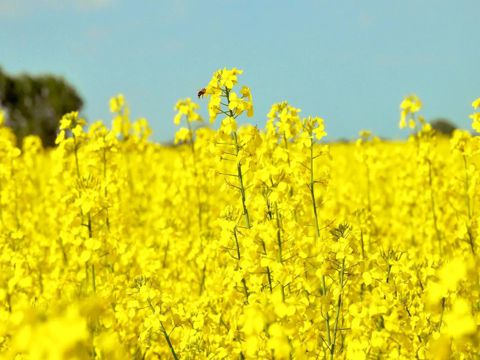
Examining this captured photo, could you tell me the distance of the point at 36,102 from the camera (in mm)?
41781

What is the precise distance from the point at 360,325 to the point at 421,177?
3.67m

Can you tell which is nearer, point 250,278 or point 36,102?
point 250,278

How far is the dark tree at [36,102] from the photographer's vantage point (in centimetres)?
4075

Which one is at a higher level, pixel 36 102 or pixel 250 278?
pixel 36 102

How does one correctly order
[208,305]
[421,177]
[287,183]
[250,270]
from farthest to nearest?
1. [421,177]
2. [208,305]
3. [287,183]
4. [250,270]

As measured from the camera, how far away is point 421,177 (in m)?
7.03

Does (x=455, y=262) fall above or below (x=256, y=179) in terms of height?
below

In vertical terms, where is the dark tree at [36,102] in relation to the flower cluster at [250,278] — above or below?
above

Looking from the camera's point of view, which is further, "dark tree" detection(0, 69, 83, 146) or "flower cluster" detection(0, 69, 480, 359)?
"dark tree" detection(0, 69, 83, 146)

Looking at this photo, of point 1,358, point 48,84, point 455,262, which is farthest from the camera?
point 48,84

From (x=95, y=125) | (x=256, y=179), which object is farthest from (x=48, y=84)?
(x=256, y=179)

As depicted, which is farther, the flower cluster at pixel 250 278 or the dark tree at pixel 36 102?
the dark tree at pixel 36 102

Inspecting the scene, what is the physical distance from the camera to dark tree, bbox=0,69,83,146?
40.8m

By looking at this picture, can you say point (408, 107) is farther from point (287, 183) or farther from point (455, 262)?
point (455, 262)
